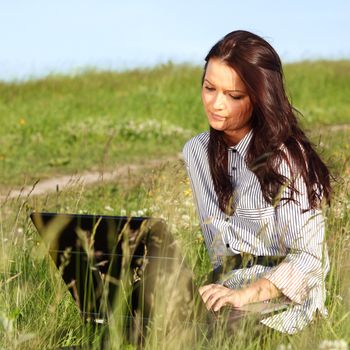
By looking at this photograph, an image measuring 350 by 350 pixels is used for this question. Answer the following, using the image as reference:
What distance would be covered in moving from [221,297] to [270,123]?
31.7 inches

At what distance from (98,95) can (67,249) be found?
16215 millimetres

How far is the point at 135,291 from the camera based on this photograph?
13.3ft

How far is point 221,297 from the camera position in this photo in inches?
152

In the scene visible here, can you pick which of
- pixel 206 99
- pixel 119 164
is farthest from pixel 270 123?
pixel 119 164

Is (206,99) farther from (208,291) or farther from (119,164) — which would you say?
(119,164)

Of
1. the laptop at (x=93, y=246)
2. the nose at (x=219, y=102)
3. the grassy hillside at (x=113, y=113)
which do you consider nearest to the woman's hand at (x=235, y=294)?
the laptop at (x=93, y=246)

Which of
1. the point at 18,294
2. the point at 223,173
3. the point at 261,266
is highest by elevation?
the point at 223,173

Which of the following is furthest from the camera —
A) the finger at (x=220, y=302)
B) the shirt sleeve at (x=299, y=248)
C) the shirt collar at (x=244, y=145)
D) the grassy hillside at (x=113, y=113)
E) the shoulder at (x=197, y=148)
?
the grassy hillside at (x=113, y=113)

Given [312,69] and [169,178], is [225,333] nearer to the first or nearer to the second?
[169,178]

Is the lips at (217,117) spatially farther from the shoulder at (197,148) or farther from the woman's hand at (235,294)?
the woman's hand at (235,294)

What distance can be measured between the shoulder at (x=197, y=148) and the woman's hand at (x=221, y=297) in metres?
0.84

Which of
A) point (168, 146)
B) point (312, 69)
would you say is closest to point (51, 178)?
point (168, 146)

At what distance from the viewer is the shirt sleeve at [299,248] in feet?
13.0

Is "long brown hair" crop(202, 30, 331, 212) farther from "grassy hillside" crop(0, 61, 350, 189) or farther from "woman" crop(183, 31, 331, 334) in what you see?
"grassy hillside" crop(0, 61, 350, 189)
